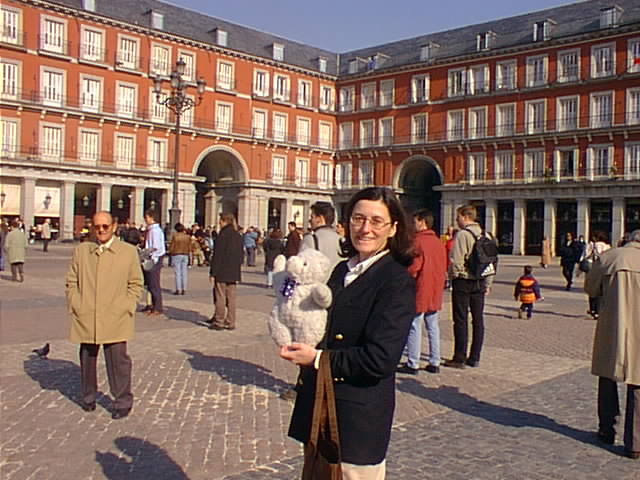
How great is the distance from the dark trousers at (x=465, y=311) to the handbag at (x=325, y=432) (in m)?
5.62

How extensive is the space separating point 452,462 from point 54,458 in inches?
111

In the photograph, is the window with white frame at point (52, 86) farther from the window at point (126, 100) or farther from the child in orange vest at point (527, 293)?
the child in orange vest at point (527, 293)

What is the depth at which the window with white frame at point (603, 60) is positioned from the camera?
40406 mm

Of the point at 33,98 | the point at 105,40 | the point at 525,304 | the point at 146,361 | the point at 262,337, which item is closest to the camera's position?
the point at 146,361

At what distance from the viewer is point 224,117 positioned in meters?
48.7

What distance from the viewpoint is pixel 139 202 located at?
44.3 meters

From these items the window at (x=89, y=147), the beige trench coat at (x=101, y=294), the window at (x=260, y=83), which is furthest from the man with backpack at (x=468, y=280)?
the window at (x=260, y=83)

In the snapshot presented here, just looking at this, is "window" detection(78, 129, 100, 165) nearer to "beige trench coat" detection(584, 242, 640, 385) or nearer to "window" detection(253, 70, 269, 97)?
"window" detection(253, 70, 269, 97)

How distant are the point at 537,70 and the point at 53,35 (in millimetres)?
31344

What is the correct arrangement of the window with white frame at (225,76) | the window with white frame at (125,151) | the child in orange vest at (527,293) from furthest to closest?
the window with white frame at (225,76)
the window with white frame at (125,151)
the child in orange vest at (527,293)

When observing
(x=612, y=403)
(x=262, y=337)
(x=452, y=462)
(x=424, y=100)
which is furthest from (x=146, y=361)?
(x=424, y=100)

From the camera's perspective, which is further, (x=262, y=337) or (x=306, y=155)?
(x=306, y=155)

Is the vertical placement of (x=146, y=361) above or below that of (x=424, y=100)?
below

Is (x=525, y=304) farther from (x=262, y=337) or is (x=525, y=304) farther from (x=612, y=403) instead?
(x=612, y=403)
